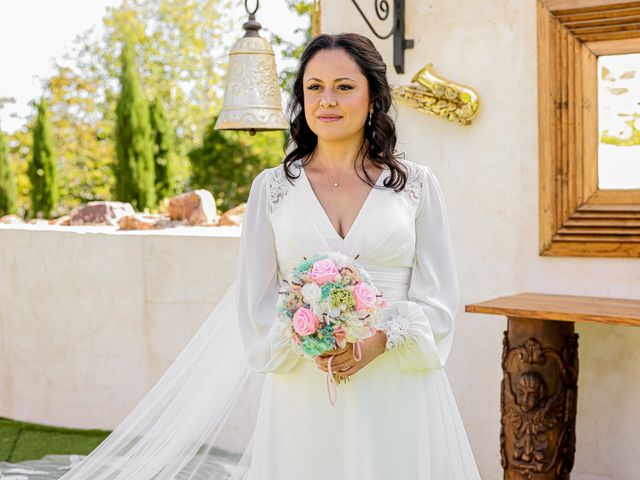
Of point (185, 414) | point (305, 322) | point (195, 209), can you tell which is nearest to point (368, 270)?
point (305, 322)

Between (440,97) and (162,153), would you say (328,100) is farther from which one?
(162,153)

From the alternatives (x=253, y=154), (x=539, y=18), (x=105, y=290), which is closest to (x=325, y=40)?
(x=539, y=18)

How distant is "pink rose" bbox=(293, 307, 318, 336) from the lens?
214cm

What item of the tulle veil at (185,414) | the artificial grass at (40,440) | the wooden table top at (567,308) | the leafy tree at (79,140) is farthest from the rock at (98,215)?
the leafy tree at (79,140)

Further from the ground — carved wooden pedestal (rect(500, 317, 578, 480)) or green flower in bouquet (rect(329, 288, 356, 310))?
green flower in bouquet (rect(329, 288, 356, 310))

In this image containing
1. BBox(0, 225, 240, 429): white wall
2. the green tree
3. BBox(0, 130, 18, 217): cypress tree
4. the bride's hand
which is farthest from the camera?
the green tree

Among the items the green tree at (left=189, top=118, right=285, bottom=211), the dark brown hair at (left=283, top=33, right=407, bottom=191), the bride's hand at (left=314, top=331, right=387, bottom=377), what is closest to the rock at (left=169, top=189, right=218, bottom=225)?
the dark brown hair at (left=283, top=33, right=407, bottom=191)

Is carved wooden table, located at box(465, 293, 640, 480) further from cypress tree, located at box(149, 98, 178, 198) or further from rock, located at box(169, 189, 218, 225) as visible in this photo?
cypress tree, located at box(149, 98, 178, 198)

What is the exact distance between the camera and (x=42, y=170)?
586 inches

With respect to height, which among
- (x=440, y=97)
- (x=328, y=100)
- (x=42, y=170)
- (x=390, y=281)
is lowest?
(x=390, y=281)

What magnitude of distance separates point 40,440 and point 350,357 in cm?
362

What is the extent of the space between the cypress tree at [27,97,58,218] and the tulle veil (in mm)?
11504

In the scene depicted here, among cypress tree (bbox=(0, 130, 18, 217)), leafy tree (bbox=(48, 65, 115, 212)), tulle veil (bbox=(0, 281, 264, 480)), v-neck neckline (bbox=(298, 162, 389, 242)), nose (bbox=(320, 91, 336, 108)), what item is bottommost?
tulle veil (bbox=(0, 281, 264, 480))

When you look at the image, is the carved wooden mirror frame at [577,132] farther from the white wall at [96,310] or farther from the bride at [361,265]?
the white wall at [96,310]
